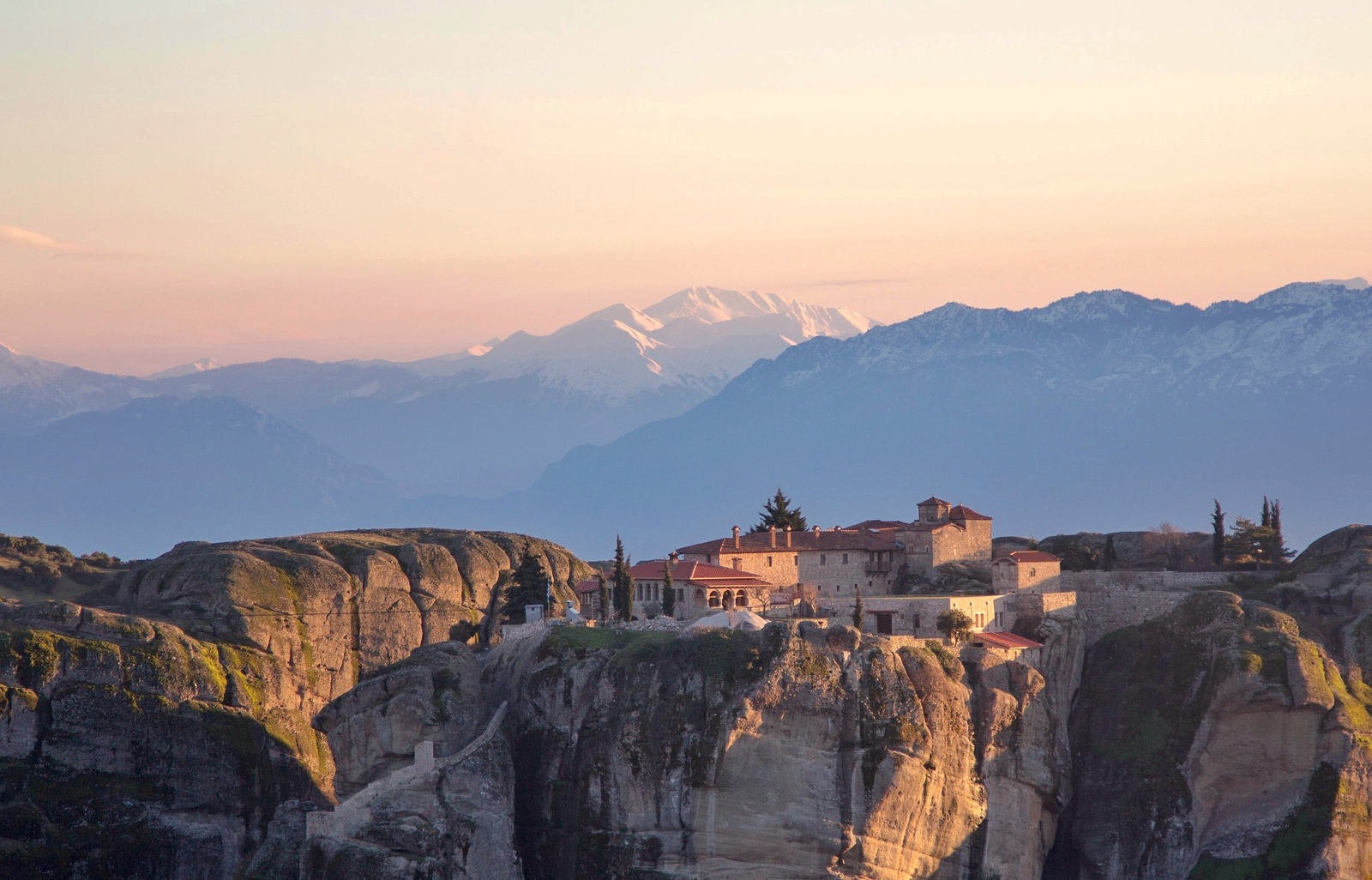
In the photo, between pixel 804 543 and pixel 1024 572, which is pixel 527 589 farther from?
pixel 1024 572

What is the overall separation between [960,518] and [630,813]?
3961cm

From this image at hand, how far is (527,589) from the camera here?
119750mm

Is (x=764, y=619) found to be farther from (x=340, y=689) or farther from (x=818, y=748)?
(x=340, y=689)

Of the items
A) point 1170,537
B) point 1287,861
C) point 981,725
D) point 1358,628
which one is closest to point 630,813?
point 981,725

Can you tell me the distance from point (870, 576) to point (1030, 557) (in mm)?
10304

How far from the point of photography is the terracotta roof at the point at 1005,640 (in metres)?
108

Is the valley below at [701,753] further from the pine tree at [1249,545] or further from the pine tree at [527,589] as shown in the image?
the pine tree at [1249,545]

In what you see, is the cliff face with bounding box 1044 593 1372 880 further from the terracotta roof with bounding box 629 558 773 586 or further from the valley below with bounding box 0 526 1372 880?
the terracotta roof with bounding box 629 558 773 586

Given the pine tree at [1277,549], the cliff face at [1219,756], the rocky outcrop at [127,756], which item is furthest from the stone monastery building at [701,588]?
the pine tree at [1277,549]

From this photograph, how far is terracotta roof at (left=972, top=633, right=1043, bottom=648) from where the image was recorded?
354 ft

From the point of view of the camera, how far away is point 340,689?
121m

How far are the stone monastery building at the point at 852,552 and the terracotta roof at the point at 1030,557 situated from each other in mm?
3835

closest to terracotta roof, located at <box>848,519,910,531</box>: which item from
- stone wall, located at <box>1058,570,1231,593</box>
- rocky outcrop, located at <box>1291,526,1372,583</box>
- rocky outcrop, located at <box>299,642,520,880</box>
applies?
stone wall, located at <box>1058,570,1231,593</box>

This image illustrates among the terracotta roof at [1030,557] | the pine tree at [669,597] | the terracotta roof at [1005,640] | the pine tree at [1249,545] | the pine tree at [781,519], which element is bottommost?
the terracotta roof at [1005,640]
